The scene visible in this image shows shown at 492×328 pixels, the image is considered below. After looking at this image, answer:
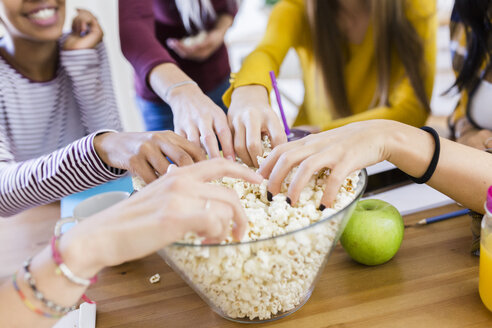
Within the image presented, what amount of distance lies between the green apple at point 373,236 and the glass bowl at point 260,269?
87 mm

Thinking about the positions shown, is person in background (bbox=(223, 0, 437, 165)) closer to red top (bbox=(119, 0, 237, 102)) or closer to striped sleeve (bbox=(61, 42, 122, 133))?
red top (bbox=(119, 0, 237, 102))

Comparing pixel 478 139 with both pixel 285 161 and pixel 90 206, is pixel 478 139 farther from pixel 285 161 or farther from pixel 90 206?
pixel 90 206

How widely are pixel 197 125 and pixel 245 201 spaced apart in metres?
0.31

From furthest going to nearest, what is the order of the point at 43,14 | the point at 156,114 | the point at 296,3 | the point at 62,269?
the point at 156,114 → the point at 296,3 → the point at 43,14 → the point at 62,269

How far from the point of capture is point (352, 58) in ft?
5.35

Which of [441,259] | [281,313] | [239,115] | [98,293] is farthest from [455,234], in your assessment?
[98,293]

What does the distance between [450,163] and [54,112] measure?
132cm

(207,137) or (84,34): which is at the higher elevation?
(84,34)

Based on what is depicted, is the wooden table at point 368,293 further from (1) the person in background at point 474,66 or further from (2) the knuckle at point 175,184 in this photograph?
(1) the person in background at point 474,66

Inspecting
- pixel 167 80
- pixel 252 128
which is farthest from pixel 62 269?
pixel 167 80

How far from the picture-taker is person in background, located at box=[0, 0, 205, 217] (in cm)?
99

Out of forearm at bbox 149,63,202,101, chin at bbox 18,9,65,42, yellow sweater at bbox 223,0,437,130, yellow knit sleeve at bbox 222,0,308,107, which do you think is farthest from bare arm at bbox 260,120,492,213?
chin at bbox 18,9,65,42

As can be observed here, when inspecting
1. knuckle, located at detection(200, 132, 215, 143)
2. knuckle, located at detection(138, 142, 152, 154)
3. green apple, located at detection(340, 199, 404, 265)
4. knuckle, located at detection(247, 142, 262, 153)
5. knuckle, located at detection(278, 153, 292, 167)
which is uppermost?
knuckle, located at detection(278, 153, 292, 167)

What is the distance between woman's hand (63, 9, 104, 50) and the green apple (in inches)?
44.4
